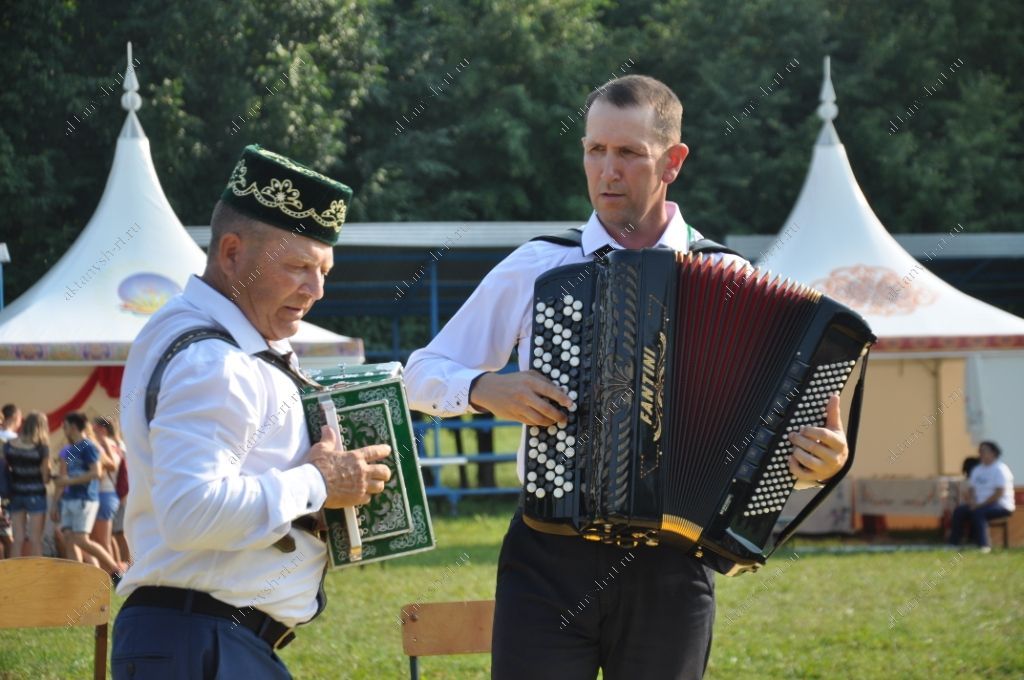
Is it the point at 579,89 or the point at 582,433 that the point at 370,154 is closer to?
the point at 579,89

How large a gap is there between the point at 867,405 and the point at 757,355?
1341 cm

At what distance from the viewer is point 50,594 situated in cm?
521

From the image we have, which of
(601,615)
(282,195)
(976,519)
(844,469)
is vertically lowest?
(976,519)

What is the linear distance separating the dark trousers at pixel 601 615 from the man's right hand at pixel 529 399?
1.17 ft

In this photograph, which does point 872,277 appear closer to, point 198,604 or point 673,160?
point 673,160

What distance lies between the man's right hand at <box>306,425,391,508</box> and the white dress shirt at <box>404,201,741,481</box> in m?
0.54

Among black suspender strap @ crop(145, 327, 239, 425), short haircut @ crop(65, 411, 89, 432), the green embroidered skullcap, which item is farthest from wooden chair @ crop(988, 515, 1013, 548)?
black suspender strap @ crop(145, 327, 239, 425)

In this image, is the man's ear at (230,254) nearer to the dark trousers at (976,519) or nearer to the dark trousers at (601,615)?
the dark trousers at (601,615)

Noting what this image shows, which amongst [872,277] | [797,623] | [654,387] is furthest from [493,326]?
[872,277]

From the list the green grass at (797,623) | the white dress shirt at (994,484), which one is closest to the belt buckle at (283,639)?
the green grass at (797,623)

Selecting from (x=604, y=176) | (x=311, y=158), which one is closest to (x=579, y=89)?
(x=311, y=158)

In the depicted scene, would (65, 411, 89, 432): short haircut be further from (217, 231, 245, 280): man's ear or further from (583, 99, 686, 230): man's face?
(217, 231, 245, 280): man's ear

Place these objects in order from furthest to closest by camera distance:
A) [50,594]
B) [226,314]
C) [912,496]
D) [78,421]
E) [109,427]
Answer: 1. [912,496]
2. [109,427]
3. [78,421]
4. [50,594]
5. [226,314]

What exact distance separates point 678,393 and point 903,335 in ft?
34.6
